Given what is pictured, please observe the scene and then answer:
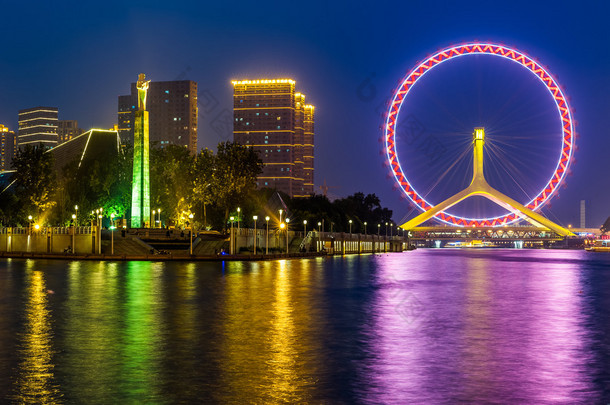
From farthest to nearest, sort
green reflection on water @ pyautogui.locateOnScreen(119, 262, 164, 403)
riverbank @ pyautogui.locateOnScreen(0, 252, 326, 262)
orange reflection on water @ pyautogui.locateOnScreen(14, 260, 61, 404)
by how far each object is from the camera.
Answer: riverbank @ pyautogui.locateOnScreen(0, 252, 326, 262) < green reflection on water @ pyautogui.locateOnScreen(119, 262, 164, 403) < orange reflection on water @ pyautogui.locateOnScreen(14, 260, 61, 404)

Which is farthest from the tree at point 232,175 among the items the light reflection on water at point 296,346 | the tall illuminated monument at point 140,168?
the light reflection on water at point 296,346

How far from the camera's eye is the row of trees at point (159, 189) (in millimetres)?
105938

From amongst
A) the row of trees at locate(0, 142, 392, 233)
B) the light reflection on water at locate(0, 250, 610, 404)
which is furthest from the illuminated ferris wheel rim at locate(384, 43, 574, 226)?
the light reflection on water at locate(0, 250, 610, 404)

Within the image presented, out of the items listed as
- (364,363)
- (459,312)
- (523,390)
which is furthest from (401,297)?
(523,390)

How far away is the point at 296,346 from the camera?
2095 cm

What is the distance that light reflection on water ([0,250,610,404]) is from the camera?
15.3m

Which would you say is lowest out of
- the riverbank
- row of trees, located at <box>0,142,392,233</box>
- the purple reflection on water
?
the purple reflection on water

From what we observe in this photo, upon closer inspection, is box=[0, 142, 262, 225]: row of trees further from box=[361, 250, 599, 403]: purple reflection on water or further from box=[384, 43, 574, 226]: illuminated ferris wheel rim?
box=[361, 250, 599, 403]: purple reflection on water

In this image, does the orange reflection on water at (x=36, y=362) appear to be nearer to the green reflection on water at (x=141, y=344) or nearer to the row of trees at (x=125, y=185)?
the green reflection on water at (x=141, y=344)

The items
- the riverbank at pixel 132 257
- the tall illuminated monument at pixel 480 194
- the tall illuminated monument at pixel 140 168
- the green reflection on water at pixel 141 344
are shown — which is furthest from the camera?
the tall illuminated monument at pixel 480 194

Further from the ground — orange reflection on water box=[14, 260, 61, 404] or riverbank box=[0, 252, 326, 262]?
riverbank box=[0, 252, 326, 262]

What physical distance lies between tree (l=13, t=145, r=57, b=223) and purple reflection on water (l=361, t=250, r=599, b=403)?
260ft

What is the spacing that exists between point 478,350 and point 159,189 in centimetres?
10372

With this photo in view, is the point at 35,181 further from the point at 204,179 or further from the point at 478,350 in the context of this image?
the point at 478,350
